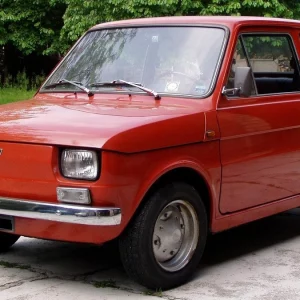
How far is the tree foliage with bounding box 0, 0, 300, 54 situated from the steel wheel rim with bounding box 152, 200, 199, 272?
18677mm

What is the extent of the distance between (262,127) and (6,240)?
7.41 feet

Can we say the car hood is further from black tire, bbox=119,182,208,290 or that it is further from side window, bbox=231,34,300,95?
side window, bbox=231,34,300,95

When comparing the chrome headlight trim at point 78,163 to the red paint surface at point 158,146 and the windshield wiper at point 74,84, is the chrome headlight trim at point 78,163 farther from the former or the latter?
the windshield wiper at point 74,84

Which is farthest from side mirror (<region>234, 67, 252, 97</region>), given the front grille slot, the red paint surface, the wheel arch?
the front grille slot

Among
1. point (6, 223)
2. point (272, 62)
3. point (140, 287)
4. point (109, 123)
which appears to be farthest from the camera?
point (272, 62)

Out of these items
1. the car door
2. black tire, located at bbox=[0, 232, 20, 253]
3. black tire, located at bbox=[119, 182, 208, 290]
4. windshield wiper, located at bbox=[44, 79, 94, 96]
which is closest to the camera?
black tire, located at bbox=[119, 182, 208, 290]

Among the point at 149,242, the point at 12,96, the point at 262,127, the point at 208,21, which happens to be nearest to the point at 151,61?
the point at 208,21

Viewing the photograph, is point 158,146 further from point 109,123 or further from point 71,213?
point 71,213

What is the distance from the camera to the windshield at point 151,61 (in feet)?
19.5

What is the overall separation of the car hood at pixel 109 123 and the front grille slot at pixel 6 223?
1.73 feet

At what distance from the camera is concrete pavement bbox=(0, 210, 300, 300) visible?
17.5ft

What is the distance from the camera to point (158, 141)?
5.15 metres

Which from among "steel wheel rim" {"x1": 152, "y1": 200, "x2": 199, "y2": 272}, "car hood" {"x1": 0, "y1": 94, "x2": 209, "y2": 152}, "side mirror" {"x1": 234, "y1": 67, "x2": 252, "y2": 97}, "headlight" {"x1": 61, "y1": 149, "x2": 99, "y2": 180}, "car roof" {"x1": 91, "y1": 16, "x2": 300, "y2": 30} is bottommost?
"steel wheel rim" {"x1": 152, "y1": 200, "x2": 199, "y2": 272}

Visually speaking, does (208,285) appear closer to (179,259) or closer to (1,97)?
(179,259)
